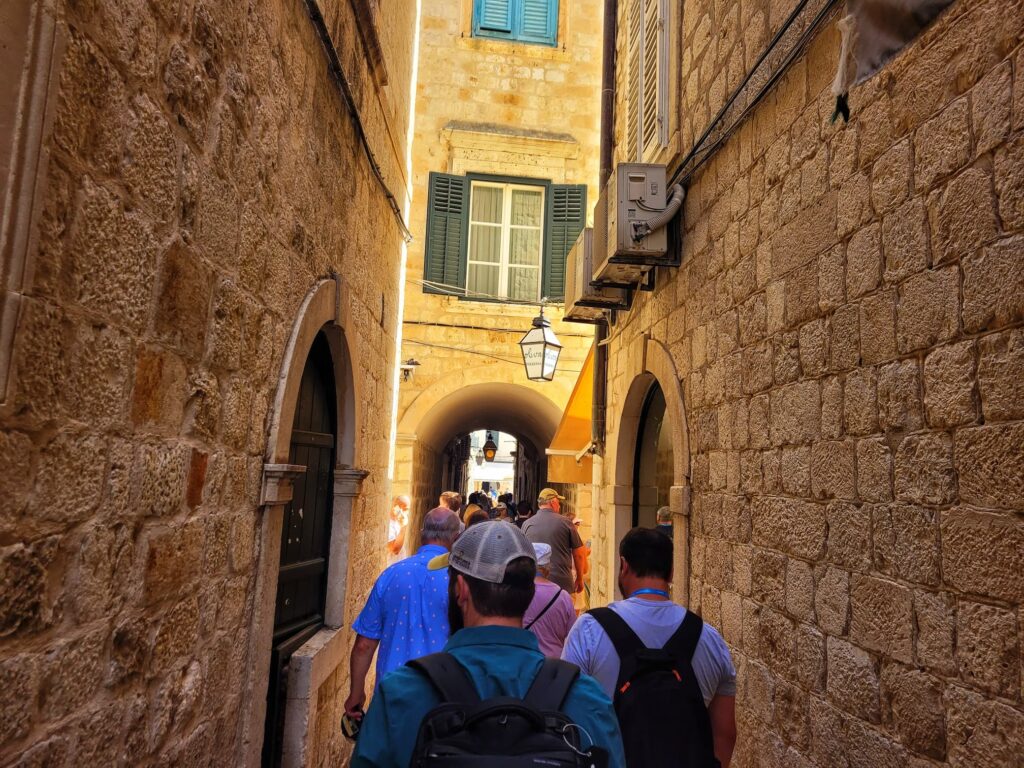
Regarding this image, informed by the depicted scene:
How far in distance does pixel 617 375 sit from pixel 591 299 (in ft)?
2.51

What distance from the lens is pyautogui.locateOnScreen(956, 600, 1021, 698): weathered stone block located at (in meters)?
2.01

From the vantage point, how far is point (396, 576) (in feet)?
10.8

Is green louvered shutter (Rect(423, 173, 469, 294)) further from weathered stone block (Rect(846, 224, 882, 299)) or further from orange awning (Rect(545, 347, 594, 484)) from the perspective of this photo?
weathered stone block (Rect(846, 224, 882, 299))

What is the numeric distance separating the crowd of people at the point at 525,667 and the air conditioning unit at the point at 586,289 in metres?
3.07

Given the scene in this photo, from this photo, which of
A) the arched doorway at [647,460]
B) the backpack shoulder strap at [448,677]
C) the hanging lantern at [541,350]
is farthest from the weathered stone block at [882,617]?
the hanging lantern at [541,350]

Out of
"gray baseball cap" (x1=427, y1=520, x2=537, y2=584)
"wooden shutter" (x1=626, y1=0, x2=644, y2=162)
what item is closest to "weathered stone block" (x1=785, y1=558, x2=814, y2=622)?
"gray baseball cap" (x1=427, y1=520, x2=537, y2=584)

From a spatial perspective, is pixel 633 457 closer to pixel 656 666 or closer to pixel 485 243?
pixel 656 666

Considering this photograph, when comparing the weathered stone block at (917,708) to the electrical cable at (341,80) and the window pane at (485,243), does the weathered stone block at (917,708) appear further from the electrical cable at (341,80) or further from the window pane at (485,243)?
the window pane at (485,243)

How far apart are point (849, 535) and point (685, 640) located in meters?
0.81

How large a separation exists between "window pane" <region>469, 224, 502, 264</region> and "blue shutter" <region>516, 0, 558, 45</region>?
316 cm

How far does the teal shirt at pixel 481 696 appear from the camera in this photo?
1.54m

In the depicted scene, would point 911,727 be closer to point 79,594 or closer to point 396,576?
point 396,576

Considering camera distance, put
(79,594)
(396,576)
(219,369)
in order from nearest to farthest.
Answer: (79,594), (219,369), (396,576)

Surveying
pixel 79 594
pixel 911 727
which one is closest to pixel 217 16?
pixel 79 594
